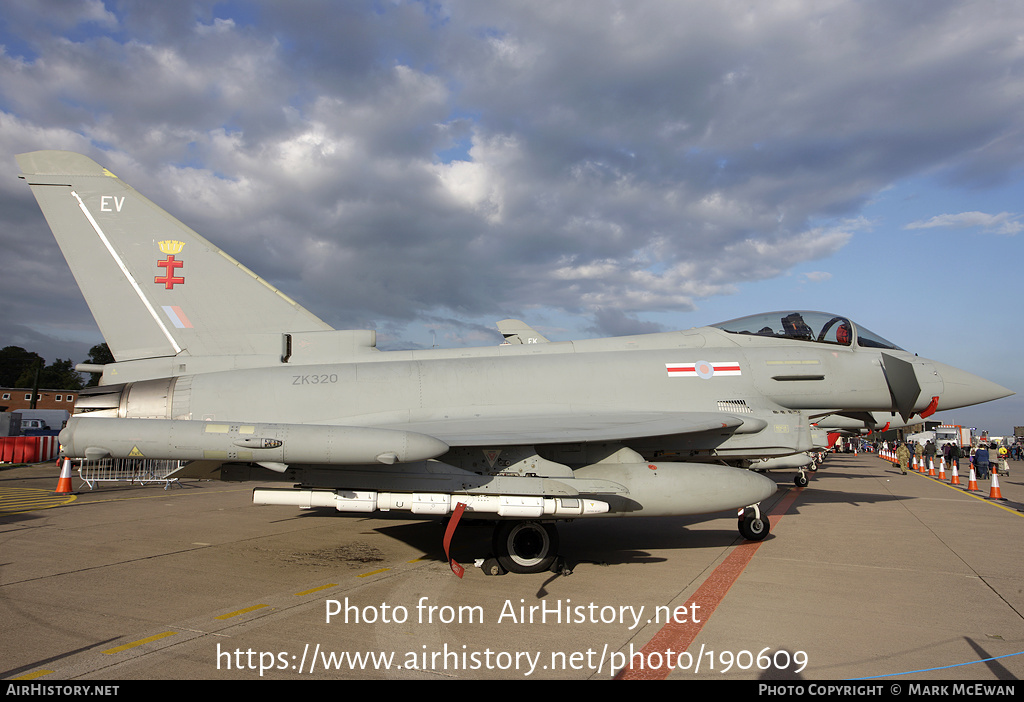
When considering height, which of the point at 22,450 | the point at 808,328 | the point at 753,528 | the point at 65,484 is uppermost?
the point at 808,328

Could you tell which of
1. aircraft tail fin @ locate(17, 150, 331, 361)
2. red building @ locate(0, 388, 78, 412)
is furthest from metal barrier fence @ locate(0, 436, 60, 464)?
red building @ locate(0, 388, 78, 412)

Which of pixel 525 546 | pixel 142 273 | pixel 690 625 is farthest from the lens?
pixel 142 273

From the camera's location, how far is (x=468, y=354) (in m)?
8.25

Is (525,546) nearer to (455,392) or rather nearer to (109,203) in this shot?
(455,392)

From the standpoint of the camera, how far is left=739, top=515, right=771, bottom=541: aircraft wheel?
8.59 m

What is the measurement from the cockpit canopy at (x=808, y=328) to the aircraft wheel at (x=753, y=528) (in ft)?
9.23

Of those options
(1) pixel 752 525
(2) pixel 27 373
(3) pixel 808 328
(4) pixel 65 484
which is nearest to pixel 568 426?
(1) pixel 752 525

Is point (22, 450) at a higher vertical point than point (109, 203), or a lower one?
lower

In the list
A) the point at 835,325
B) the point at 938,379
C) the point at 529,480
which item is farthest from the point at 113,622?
the point at 938,379

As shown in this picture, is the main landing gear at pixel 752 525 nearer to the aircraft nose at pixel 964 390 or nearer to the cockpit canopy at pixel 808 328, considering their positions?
the cockpit canopy at pixel 808 328

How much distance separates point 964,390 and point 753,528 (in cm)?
400

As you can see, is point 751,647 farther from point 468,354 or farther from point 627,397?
point 468,354

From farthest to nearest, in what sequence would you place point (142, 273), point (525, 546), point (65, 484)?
point (65, 484) → point (142, 273) → point (525, 546)

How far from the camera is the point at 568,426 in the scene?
6.75 metres
